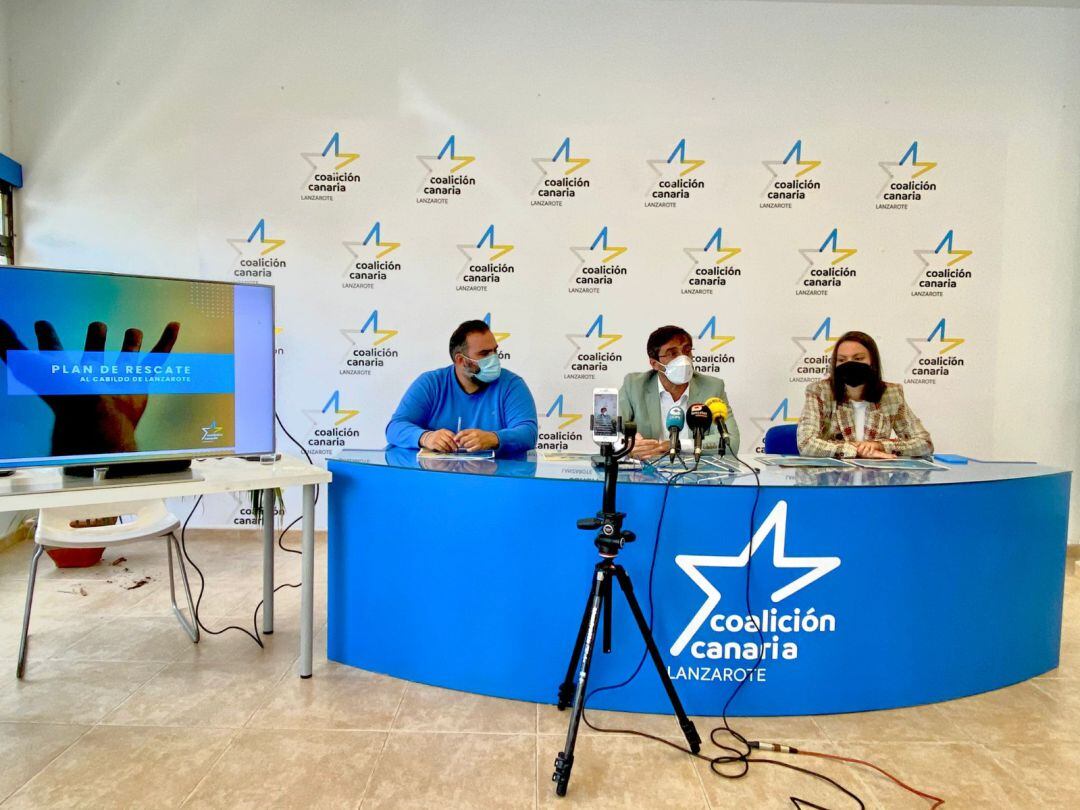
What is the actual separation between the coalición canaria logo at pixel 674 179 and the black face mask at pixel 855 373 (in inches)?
69.5

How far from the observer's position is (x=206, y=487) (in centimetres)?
220

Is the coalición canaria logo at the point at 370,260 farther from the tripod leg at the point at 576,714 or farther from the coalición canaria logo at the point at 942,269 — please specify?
the coalición canaria logo at the point at 942,269

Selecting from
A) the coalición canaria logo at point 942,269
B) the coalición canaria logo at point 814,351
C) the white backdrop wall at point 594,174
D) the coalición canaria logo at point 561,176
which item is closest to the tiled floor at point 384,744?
the coalición canaria logo at point 814,351

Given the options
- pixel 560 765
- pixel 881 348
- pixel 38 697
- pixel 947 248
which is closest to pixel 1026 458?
pixel 881 348

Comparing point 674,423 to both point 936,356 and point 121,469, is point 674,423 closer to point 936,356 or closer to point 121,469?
point 121,469

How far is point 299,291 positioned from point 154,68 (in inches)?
66.3

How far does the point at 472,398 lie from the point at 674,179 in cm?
212

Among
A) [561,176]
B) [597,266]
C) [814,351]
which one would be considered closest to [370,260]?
[561,176]

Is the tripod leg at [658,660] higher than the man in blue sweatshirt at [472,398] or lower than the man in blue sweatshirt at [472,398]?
lower

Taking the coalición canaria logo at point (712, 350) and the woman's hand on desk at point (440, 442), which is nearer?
the woman's hand on desk at point (440, 442)

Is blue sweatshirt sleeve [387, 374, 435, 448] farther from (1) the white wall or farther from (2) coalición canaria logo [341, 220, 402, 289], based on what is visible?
(1) the white wall

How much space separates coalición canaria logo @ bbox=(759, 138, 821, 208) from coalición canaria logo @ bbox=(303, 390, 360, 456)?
10.1ft

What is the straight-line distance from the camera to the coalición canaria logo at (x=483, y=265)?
4.22m

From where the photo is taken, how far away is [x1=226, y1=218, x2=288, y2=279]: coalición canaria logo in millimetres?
4211
